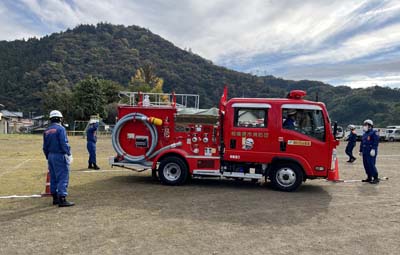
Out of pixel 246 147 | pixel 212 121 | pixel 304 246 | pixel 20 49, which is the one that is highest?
pixel 20 49

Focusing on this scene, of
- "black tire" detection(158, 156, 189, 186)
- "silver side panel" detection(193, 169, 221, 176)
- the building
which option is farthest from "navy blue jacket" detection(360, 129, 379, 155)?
the building

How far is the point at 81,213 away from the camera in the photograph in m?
7.11

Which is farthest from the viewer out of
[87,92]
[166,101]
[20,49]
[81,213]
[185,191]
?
[20,49]

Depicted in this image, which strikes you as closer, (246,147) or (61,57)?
(246,147)

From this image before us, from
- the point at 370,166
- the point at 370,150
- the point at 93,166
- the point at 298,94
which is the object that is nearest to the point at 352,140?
the point at 370,166

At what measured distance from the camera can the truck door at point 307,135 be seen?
31.2 feet

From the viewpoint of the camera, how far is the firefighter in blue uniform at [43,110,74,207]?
7.54m

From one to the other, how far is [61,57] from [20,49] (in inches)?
758

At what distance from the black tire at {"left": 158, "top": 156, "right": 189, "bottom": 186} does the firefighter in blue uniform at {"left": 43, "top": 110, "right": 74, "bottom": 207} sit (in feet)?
10.1

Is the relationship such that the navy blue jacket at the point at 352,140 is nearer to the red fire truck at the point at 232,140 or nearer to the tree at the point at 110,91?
the red fire truck at the point at 232,140

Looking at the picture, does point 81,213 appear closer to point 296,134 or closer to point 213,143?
point 213,143

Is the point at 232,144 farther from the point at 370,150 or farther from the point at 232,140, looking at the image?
the point at 370,150

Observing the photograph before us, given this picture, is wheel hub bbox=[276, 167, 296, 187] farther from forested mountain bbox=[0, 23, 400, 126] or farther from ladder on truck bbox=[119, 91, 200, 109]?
forested mountain bbox=[0, 23, 400, 126]

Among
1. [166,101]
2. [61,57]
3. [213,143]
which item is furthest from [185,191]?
[61,57]
